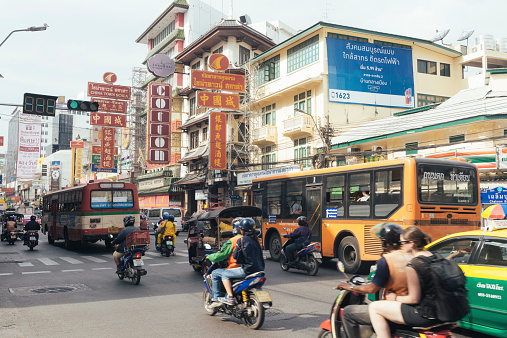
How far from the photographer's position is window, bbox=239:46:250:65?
141 ft

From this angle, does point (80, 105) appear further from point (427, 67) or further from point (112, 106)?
point (112, 106)

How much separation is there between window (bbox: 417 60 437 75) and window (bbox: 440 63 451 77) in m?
0.67

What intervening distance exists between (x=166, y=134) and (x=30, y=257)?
25051mm

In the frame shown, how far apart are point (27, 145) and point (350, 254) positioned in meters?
53.7

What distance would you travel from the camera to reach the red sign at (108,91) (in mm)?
47497

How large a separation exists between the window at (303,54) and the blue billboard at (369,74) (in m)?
1.20

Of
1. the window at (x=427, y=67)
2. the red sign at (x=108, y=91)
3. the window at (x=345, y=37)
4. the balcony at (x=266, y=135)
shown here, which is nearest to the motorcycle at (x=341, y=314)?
the window at (x=345, y=37)

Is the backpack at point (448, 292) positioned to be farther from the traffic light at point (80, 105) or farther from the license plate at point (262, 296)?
the traffic light at point (80, 105)

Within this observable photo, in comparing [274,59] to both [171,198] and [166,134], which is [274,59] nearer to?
[166,134]

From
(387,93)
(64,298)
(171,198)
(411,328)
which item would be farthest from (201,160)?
(411,328)

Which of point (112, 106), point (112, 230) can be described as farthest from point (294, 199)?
point (112, 106)

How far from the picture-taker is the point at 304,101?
34344 millimetres

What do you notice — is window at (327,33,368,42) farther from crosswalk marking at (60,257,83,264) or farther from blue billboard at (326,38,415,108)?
crosswalk marking at (60,257,83,264)

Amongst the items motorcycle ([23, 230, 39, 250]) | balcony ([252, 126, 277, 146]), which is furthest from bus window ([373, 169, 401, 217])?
balcony ([252, 126, 277, 146])
